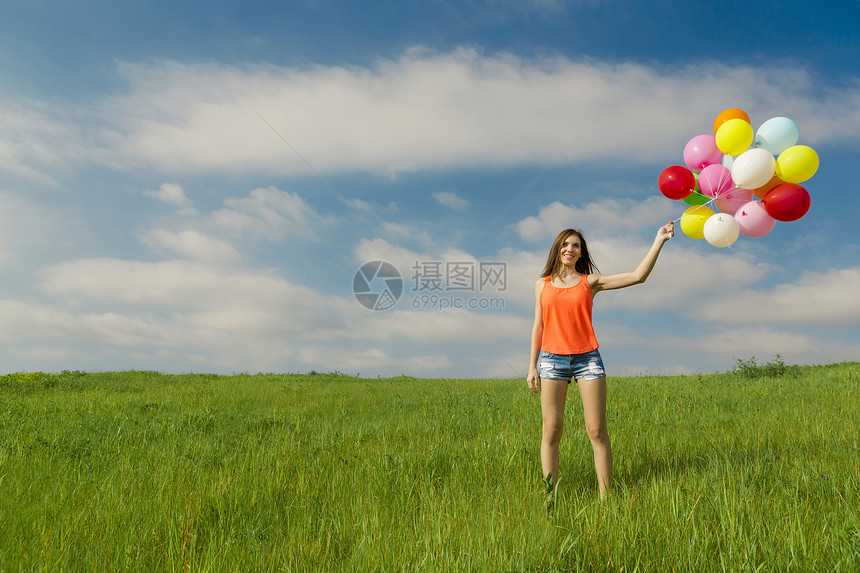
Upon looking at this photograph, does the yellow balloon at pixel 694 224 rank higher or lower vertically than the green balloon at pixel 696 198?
lower

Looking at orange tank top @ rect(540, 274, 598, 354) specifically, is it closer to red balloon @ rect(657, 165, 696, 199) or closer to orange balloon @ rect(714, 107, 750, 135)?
red balloon @ rect(657, 165, 696, 199)

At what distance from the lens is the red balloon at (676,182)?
5531mm

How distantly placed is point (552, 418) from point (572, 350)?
68 cm

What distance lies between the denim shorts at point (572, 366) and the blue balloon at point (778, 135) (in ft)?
11.4

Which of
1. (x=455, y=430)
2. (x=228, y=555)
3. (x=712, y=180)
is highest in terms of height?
(x=712, y=180)

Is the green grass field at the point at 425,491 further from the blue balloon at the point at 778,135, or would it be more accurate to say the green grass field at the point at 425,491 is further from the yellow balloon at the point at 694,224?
the blue balloon at the point at 778,135

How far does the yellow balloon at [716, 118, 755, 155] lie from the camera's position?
5.50m

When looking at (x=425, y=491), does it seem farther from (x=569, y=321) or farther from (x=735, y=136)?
(x=735, y=136)

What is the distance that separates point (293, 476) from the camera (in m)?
5.36

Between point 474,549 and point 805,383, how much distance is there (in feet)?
45.9

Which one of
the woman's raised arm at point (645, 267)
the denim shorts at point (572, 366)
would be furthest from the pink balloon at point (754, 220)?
the denim shorts at point (572, 366)

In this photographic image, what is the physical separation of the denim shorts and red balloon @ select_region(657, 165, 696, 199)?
2.34m

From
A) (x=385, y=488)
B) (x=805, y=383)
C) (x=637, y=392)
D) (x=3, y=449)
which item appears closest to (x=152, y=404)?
(x=3, y=449)

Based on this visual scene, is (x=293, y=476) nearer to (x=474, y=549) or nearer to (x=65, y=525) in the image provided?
(x=65, y=525)
